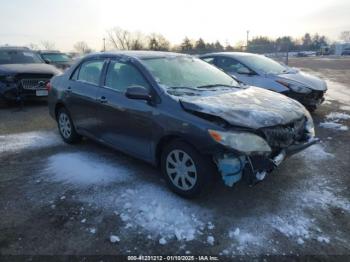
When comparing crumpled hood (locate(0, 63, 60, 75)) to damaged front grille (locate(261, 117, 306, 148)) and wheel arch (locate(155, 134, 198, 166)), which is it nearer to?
wheel arch (locate(155, 134, 198, 166))

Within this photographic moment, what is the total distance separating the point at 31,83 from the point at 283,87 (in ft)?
21.8

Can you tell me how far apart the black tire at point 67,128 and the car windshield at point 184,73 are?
6.86 ft

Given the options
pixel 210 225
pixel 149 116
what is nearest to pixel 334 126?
pixel 149 116

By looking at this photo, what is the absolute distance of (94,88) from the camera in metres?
5.11

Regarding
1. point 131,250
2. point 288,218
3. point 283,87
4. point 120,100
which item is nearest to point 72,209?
point 131,250

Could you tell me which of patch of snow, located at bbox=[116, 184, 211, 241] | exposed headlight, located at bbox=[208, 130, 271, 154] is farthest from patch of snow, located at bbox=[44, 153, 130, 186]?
exposed headlight, located at bbox=[208, 130, 271, 154]

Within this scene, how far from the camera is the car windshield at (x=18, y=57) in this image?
10432 mm

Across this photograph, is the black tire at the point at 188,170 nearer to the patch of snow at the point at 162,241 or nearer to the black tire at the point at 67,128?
the patch of snow at the point at 162,241

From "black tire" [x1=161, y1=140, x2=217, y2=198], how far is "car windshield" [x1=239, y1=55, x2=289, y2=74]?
194 inches

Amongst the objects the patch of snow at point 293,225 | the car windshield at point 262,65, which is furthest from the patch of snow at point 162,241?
the car windshield at point 262,65

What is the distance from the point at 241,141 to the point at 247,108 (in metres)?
0.55

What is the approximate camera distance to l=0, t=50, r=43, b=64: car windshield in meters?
10.4

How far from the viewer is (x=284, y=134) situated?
3842mm

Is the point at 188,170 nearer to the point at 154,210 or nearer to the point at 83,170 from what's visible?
the point at 154,210
